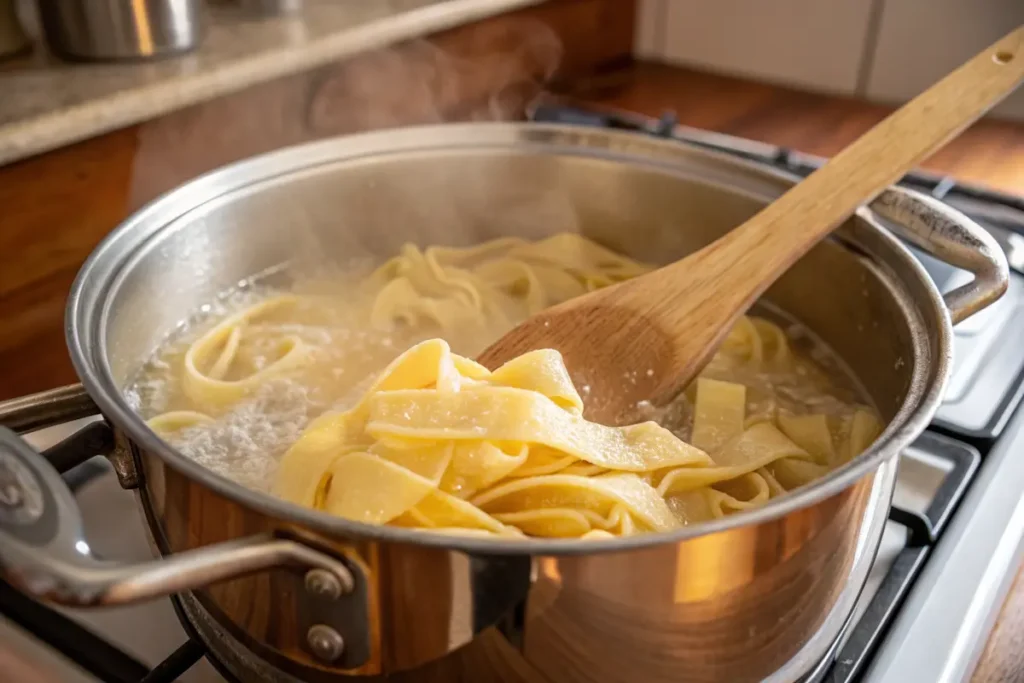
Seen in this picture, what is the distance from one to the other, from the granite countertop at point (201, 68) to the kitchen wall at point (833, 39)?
2.61 feet

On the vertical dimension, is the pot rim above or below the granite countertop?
below

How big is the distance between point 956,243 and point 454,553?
0.66 m

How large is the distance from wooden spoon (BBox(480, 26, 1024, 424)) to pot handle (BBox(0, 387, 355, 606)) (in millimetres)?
529

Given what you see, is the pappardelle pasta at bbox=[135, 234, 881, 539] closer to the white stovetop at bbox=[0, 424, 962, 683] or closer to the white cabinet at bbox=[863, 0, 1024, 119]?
the white stovetop at bbox=[0, 424, 962, 683]

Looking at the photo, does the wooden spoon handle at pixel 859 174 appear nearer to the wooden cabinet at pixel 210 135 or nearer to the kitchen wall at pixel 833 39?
the wooden cabinet at pixel 210 135

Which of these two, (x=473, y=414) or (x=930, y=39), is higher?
(x=930, y=39)

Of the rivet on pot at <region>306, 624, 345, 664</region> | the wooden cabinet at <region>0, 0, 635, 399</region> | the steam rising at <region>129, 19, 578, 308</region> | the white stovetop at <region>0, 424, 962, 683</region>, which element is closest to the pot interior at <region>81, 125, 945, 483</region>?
the steam rising at <region>129, 19, 578, 308</region>

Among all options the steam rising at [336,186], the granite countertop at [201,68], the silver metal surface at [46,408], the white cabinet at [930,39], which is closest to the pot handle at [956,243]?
the steam rising at [336,186]

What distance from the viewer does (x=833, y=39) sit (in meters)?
2.16

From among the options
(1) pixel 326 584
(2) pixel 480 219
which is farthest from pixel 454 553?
(2) pixel 480 219

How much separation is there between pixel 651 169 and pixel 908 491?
0.55 m

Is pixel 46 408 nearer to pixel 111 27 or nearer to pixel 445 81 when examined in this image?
pixel 111 27

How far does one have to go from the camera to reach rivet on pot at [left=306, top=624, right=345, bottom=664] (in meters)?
0.63

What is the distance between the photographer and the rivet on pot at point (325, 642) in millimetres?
631
